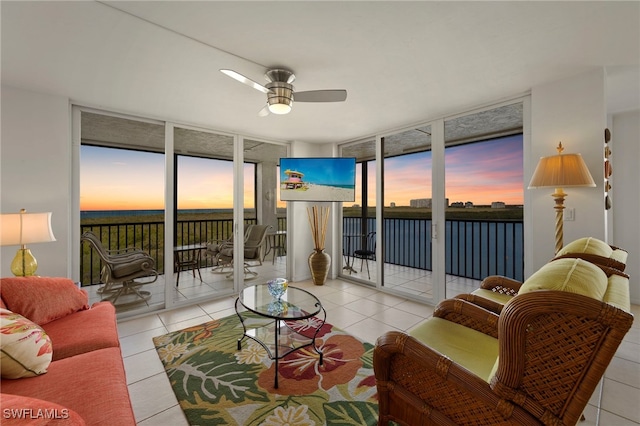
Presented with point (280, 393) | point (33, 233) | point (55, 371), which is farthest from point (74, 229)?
point (280, 393)

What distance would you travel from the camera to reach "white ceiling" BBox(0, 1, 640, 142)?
166cm

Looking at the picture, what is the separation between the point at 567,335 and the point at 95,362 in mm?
2166

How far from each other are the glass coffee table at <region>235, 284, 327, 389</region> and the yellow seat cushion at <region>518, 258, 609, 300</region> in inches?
60.2

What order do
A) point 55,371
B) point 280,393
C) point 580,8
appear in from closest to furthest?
point 55,371, point 580,8, point 280,393

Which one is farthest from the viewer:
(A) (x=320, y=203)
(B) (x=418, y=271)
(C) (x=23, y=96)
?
(B) (x=418, y=271)

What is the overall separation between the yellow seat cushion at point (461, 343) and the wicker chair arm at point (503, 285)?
2.34 feet

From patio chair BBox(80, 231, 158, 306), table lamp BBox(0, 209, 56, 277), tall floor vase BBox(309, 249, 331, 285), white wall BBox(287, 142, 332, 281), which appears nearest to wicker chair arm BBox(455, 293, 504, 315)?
tall floor vase BBox(309, 249, 331, 285)

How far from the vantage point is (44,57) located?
2127 millimetres

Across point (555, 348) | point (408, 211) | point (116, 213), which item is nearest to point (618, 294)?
point (555, 348)

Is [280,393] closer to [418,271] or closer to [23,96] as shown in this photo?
[23,96]

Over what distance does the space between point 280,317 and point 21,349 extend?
1410 millimetres

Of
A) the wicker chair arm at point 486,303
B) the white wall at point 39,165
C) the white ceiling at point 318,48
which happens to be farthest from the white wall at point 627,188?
the white wall at point 39,165

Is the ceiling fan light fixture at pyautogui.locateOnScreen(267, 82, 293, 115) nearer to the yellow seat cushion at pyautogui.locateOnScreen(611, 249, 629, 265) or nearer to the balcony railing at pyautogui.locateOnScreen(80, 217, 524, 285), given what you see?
the balcony railing at pyautogui.locateOnScreen(80, 217, 524, 285)

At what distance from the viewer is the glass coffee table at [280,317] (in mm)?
2238
